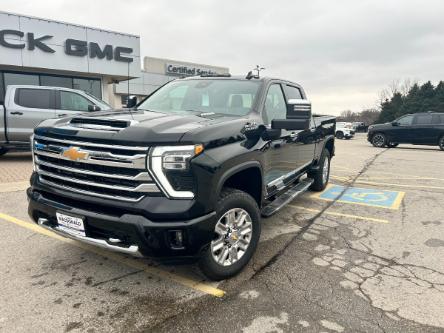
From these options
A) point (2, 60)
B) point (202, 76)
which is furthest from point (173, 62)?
point (202, 76)

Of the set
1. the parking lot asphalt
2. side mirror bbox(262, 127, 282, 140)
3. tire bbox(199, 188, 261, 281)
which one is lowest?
the parking lot asphalt

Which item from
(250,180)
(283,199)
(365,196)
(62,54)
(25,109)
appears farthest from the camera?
(62,54)

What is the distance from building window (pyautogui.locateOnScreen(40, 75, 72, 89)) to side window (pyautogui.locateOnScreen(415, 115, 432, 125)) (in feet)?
56.6

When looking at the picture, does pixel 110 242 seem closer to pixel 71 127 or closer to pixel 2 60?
pixel 71 127

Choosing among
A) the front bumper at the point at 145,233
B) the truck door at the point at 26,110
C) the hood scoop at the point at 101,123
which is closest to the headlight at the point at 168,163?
the front bumper at the point at 145,233

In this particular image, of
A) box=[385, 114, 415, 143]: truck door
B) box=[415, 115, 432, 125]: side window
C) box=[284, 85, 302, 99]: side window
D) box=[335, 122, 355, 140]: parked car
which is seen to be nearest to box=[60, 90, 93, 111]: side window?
box=[284, 85, 302, 99]: side window

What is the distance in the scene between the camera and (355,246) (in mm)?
4168

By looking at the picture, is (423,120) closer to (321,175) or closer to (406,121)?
(406,121)

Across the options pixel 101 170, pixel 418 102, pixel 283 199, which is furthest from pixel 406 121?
pixel 418 102

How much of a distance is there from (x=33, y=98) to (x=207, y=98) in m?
7.09

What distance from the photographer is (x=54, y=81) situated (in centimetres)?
1759

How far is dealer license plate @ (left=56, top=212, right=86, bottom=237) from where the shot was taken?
285cm

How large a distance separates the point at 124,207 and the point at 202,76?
8.56 feet

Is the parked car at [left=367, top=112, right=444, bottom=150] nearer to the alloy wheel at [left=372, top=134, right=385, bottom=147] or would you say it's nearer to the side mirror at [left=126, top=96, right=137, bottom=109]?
the alloy wheel at [left=372, top=134, right=385, bottom=147]
